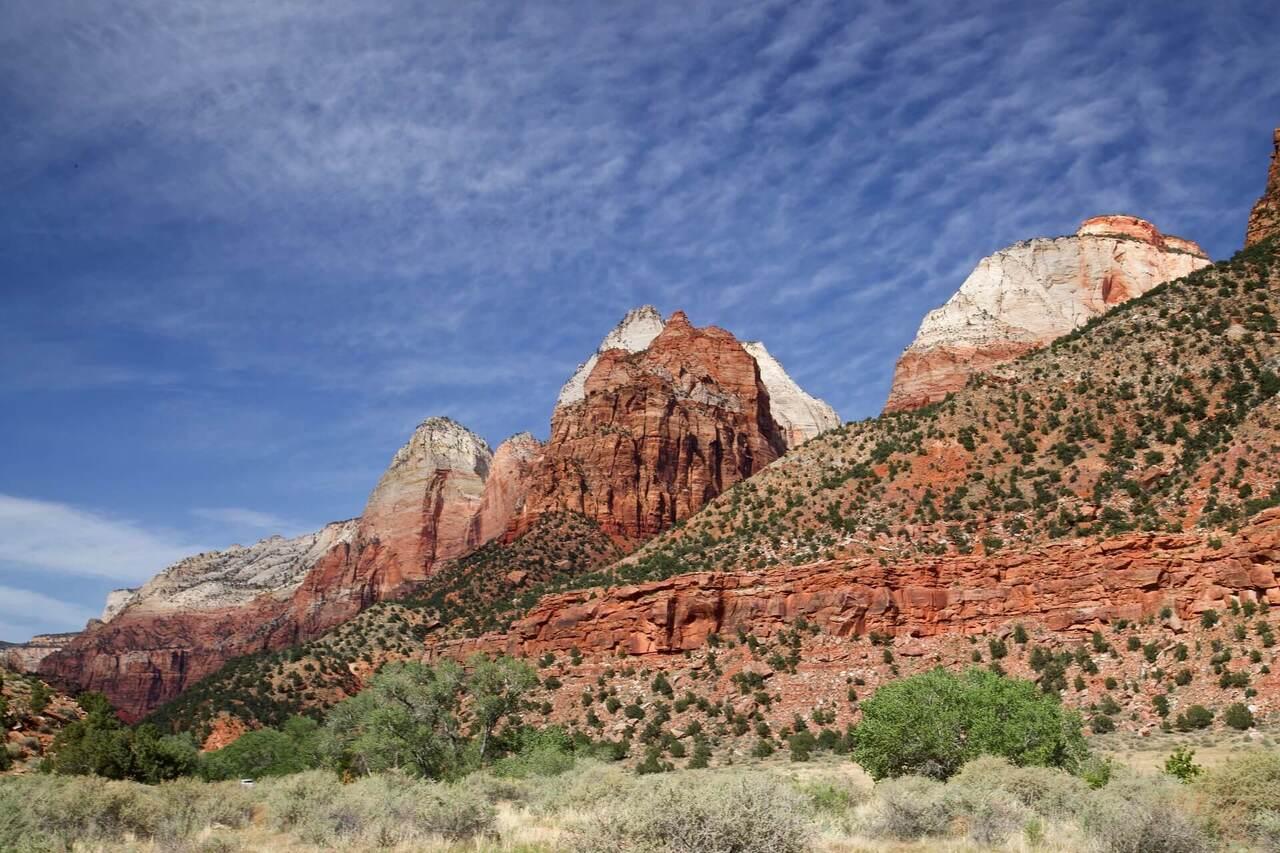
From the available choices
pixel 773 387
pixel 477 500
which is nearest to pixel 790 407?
pixel 773 387

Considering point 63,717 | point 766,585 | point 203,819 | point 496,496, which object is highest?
point 496,496

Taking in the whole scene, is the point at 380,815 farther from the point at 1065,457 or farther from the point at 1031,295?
the point at 1031,295

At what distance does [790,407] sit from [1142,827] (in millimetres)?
118704

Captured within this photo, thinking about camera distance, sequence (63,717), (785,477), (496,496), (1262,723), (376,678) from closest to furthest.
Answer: (63,717) < (1262,723) < (376,678) < (785,477) < (496,496)

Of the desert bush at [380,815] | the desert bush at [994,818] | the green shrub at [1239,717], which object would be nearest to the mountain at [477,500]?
the desert bush at [380,815]

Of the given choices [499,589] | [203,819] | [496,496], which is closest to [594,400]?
[499,589]

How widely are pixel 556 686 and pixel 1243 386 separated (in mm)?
35251

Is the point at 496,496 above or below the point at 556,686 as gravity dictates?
above

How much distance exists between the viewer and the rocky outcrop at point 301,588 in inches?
5044

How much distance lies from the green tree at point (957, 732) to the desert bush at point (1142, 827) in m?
10.3

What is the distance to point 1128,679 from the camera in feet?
119

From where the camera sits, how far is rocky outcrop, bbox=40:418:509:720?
420 feet

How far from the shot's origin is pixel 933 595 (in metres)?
44.0

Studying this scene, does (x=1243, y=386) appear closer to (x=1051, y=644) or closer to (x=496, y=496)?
(x=1051, y=644)
